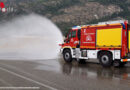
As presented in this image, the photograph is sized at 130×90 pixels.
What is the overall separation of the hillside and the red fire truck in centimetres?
8704

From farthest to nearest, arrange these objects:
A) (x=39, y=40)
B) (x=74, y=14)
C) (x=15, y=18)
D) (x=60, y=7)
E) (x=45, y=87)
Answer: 1. (x=60, y=7)
2. (x=74, y=14)
3. (x=15, y=18)
4. (x=39, y=40)
5. (x=45, y=87)

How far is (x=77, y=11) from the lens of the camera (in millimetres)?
117875

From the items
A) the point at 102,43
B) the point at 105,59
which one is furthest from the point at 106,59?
the point at 102,43

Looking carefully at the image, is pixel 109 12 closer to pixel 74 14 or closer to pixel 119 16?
pixel 119 16

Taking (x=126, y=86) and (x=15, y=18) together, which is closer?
(x=126, y=86)

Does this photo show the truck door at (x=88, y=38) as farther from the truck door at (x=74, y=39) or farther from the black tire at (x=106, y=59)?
the black tire at (x=106, y=59)

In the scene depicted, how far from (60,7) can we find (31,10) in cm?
2077

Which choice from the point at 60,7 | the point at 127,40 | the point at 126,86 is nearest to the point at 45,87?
the point at 126,86

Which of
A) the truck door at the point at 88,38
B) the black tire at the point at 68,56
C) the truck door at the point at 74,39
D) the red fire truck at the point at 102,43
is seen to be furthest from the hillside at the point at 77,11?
the truck door at the point at 88,38

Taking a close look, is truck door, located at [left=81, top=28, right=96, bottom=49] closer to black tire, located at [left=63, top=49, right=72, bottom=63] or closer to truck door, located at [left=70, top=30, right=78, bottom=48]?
truck door, located at [left=70, top=30, right=78, bottom=48]

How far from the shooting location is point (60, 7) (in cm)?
12669

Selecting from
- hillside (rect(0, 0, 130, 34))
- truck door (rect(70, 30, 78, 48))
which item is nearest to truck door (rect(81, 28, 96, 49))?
truck door (rect(70, 30, 78, 48))

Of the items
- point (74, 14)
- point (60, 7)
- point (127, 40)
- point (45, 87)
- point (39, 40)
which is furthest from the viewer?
point (60, 7)

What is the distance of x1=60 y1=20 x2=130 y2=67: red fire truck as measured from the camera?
10.8m
